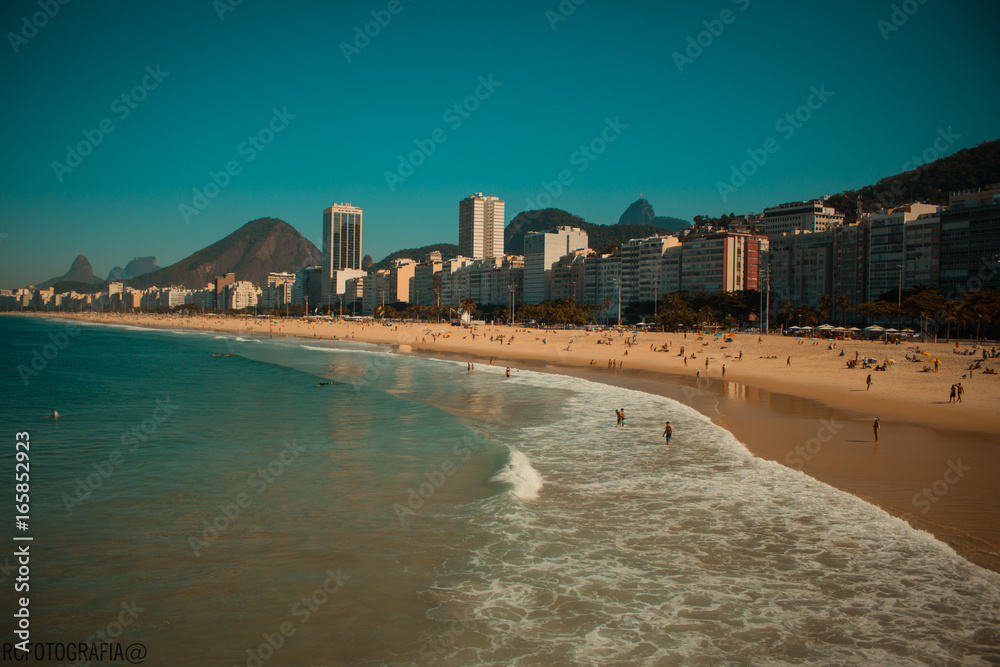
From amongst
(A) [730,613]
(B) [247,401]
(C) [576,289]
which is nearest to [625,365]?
(B) [247,401]

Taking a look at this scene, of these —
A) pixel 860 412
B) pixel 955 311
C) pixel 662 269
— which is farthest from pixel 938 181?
pixel 860 412

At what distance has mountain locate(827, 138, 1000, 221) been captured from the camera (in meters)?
136

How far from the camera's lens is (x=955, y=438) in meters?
18.1

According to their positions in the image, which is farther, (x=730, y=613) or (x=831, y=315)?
(x=831, y=315)

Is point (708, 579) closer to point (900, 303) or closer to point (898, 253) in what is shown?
point (900, 303)

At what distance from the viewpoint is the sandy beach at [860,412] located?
12180 millimetres

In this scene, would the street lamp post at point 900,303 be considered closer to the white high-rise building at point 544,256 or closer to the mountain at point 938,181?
the mountain at point 938,181

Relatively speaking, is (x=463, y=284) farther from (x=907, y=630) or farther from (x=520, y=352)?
(x=907, y=630)

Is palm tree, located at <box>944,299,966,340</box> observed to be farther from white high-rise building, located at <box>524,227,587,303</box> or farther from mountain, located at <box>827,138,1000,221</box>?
white high-rise building, located at <box>524,227,587,303</box>

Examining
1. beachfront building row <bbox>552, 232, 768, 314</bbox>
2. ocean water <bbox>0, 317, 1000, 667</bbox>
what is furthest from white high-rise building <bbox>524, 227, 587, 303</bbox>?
ocean water <bbox>0, 317, 1000, 667</bbox>

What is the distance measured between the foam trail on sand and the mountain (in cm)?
13523

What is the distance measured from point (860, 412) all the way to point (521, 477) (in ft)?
52.4

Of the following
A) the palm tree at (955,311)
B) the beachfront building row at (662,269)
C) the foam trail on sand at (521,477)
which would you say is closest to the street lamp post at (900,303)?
the palm tree at (955,311)

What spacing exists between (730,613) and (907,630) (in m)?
2.17
